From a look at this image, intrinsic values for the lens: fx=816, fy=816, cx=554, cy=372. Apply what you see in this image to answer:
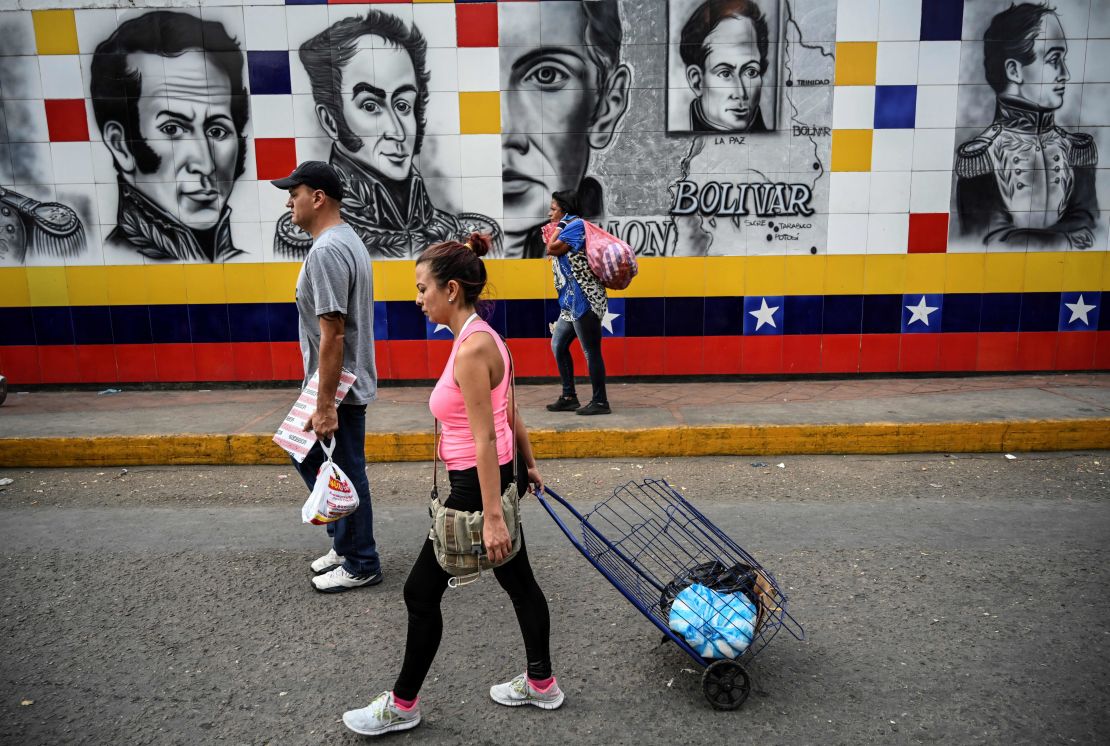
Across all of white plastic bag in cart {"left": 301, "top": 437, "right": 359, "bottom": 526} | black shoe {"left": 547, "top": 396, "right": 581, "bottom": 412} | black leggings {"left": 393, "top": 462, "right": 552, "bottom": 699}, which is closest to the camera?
black leggings {"left": 393, "top": 462, "right": 552, "bottom": 699}

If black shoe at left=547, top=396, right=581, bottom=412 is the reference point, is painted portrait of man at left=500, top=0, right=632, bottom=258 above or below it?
above

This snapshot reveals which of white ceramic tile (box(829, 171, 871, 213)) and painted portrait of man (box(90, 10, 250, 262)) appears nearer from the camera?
painted portrait of man (box(90, 10, 250, 262))

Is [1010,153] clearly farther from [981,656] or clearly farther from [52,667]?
[52,667]

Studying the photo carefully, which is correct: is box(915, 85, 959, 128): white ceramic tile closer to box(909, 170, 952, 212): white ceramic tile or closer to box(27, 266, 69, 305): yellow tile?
box(909, 170, 952, 212): white ceramic tile

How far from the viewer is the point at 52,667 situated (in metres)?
3.27

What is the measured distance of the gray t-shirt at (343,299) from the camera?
Answer: 360 cm

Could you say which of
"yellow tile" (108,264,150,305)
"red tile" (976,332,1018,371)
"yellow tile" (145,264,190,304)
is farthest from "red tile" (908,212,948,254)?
"yellow tile" (108,264,150,305)

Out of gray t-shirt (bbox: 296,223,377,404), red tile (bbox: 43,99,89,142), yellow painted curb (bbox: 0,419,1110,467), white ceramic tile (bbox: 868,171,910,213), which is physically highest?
red tile (bbox: 43,99,89,142)

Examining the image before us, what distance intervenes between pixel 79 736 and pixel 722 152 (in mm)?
6910

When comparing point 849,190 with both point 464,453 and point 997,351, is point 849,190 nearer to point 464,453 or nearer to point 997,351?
point 997,351

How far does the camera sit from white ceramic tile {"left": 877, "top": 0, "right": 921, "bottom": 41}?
769 cm

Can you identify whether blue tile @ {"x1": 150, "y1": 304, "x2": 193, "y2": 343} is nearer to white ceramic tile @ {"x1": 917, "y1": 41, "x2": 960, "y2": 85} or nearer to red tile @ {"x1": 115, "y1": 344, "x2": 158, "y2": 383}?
red tile @ {"x1": 115, "y1": 344, "x2": 158, "y2": 383}

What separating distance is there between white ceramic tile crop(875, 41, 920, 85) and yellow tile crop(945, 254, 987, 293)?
1761mm

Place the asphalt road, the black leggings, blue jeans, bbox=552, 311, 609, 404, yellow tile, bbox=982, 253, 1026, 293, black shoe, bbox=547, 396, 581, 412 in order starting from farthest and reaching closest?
1. yellow tile, bbox=982, 253, 1026, 293
2. black shoe, bbox=547, 396, 581, 412
3. blue jeans, bbox=552, 311, 609, 404
4. the asphalt road
5. the black leggings
